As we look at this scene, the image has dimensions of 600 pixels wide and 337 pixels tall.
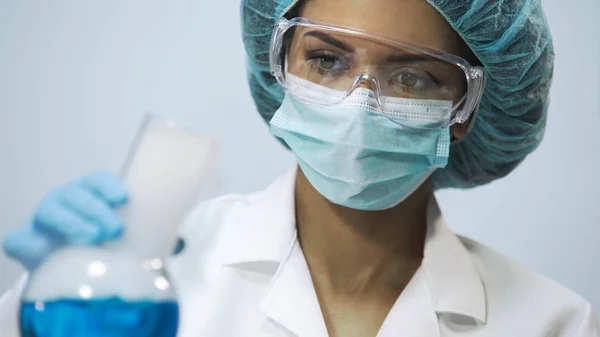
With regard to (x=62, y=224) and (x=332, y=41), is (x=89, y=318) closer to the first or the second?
(x=62, y=224)

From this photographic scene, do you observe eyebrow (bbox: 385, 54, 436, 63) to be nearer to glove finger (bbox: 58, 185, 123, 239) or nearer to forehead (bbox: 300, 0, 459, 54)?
forehead (bbox: 300, 0, 459, 54)

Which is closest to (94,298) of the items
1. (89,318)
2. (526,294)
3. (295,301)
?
(89,318)

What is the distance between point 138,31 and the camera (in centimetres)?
181

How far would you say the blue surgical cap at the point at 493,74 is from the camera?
1.27m

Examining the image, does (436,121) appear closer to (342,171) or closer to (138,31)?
(342,171)

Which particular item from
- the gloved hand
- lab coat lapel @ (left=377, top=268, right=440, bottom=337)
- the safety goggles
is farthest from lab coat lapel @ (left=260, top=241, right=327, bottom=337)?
the gloved hand

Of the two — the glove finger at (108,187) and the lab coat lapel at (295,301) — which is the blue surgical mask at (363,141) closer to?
the lab coat lapel at (295,301)

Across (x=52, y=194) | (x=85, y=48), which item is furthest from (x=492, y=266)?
(x=85, y=48)

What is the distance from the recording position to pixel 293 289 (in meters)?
1.31

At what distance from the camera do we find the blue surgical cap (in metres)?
1.27

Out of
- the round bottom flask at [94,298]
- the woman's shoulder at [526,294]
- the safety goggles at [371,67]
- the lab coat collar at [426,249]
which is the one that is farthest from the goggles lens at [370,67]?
the round bottom flask at [94,298]

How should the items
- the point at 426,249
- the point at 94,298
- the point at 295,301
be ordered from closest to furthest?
1. the point at 94,298
2. the point at 295,301
3. the point at 426,249

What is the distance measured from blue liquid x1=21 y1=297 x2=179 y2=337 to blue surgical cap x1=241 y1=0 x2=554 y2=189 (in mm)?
755

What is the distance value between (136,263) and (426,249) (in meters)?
0.81
